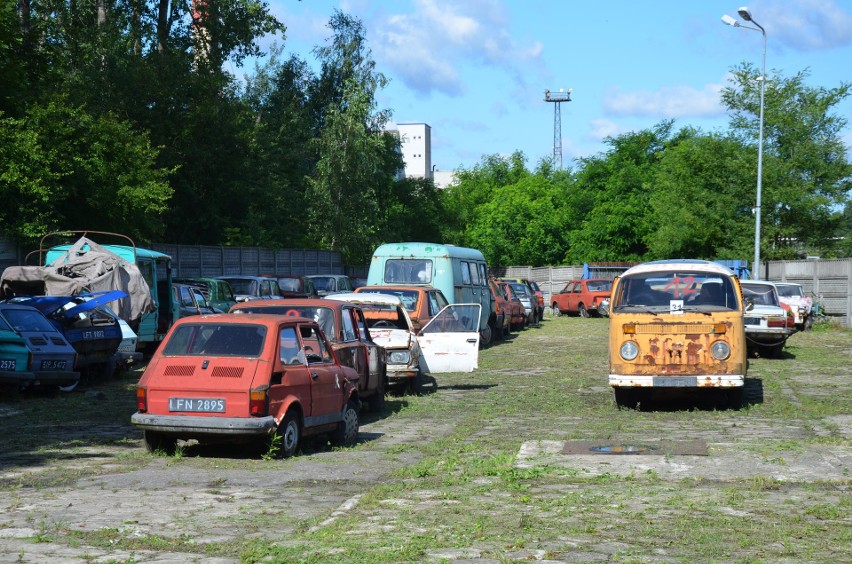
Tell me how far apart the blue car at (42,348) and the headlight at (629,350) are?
344 inches

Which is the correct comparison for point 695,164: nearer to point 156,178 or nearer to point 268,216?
point 268,216

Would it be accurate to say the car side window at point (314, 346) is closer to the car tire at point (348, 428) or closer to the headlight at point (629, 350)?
the car tire at point (348, 428)

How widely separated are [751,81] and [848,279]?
10959mm

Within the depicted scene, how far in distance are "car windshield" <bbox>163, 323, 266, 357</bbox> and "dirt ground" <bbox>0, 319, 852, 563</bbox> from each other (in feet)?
3.71

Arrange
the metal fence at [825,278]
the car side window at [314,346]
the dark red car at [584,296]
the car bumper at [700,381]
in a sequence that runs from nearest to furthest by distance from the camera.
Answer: the car side window at [314,346] < the car bumper at [700,381] < the metal fence at [825,278] < the dark red car at [584,296]

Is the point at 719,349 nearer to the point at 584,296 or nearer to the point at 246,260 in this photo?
the point at 246,260

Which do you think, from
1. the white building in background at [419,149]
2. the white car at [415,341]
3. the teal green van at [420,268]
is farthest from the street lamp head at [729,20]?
the white building in background at [419,149]

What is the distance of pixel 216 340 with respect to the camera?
11734 millimetres

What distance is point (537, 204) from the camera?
87.1 m

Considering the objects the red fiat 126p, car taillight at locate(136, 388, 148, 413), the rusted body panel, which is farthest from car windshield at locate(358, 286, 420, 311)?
car taillight at locate(136, 388, 148, 413)

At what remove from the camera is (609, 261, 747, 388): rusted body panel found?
51.3 ft

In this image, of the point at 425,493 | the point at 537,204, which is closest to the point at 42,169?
the point at 425,493

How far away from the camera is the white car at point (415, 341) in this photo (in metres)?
17.8

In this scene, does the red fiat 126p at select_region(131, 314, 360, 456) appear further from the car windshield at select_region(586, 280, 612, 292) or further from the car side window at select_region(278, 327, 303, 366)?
the car windshield at select_region(586, 280, 612, 292)
